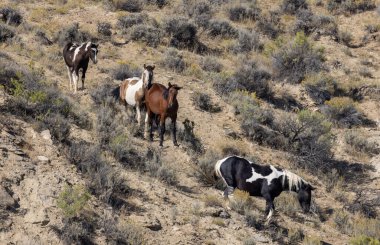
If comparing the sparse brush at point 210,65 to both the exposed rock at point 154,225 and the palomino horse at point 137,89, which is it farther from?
the exposed rock at point 154,225

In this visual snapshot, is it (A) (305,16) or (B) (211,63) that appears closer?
(B) (211,63)

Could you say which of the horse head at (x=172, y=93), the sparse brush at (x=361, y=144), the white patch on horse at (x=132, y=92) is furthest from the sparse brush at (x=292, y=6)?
the horse head at (x=172, y=93)

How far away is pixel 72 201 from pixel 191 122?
7054 mm

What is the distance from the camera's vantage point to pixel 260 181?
36.8ft

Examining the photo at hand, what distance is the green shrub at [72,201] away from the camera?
27.5ft

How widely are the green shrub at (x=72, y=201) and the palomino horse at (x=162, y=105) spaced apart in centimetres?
501

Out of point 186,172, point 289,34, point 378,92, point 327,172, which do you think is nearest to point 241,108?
point 327,172

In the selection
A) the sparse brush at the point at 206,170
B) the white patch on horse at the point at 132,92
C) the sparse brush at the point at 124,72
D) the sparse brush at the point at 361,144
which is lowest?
the sparse brush at the point at 361,144

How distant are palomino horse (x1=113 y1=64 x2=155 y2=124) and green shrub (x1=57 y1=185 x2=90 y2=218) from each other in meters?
5.97

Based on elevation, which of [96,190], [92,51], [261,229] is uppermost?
[92,51]

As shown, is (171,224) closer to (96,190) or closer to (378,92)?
(96,190)

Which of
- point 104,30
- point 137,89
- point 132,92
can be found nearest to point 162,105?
point 137,89

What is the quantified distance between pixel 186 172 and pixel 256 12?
57.7 ft

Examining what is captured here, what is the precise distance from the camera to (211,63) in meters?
21.5
